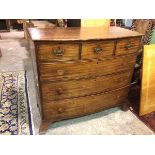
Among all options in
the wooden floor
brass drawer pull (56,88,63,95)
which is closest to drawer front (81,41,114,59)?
brass drawer pull (56,88,63,95)

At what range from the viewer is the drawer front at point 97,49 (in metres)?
2.05

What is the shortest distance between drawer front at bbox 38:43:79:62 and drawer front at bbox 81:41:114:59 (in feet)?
0.32

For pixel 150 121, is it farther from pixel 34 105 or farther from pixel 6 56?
pixel 6 56

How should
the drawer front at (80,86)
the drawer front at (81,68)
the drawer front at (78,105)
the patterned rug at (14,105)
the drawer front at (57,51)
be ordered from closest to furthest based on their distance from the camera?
the drawer front at (57,51) < the drawer front at (81,68) < the drawer front at (80,86) < the drawer front at (78,105) < the patterned rug at (14,105)

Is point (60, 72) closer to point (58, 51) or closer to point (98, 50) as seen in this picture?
point (58, 51)

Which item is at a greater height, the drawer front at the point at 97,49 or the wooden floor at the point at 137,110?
the drawer front at the point at 97,49

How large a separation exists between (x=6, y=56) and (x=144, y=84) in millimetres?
3738

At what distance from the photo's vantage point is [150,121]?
2.73 metres

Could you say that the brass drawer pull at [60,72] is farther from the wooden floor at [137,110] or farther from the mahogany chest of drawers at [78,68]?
the wooden floor at [137,110]

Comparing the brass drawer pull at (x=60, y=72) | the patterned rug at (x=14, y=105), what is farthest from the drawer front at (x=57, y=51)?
the patterned rug at (x=14, y=105)

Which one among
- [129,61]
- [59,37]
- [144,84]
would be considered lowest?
[144,84]

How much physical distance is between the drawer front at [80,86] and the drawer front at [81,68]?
73mm

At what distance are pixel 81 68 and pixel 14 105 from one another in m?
1.39
